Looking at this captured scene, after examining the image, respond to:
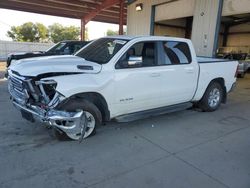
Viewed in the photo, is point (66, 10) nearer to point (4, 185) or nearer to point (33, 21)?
point (4, 185)

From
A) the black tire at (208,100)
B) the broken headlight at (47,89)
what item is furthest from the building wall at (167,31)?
the broken headlight at (47,89)

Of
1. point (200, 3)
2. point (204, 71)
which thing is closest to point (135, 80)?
point (204, 71)

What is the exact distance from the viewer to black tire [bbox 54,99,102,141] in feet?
12.2

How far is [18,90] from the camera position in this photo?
157 inches

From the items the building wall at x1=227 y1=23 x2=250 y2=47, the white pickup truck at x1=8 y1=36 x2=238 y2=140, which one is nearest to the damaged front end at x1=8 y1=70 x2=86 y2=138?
the white pickup truck at x1=8 y1=36 x2=238 y2=140

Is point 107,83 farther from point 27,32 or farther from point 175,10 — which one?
point 27,32

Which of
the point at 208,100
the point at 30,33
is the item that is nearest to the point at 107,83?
the point at 208,100

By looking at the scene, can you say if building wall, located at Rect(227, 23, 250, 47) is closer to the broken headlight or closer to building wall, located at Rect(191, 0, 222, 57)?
building wall, located at Rect(191, 0, 222, 57)

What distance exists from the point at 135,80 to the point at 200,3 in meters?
8.46

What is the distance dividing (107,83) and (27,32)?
55189mm

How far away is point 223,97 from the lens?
21.4 ft

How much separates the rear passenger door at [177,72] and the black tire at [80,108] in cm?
160

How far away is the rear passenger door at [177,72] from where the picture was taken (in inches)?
193

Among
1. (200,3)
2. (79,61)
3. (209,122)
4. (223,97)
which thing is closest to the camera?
(79,61)
